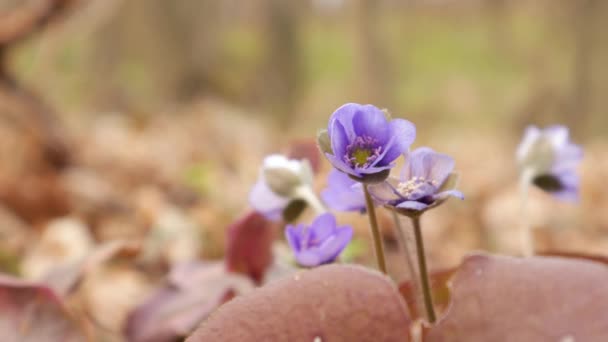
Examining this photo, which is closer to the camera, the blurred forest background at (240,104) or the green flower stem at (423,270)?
the green flower stem at (423,270)

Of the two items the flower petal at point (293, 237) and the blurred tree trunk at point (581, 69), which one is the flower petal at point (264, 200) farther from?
the blurred tree trunk at point (581, 69)

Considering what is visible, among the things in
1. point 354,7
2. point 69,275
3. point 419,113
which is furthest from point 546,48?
point 69,275

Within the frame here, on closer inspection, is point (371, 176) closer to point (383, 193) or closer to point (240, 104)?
point (383, 193)

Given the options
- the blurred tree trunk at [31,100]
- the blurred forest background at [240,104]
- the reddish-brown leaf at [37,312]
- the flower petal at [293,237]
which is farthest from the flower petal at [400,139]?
the blurred tree trunk at [31,100]

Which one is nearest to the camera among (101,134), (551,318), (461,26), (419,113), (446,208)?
(551,318)

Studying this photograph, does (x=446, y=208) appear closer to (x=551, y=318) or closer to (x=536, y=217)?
(x=536, y=217)

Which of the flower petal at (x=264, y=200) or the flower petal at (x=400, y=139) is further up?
the flower petal at (x=400, y=139)

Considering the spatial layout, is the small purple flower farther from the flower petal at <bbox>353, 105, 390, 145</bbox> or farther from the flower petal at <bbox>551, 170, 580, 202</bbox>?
the flower petal at <bbox>551, 170, 580, 202</bbox>
